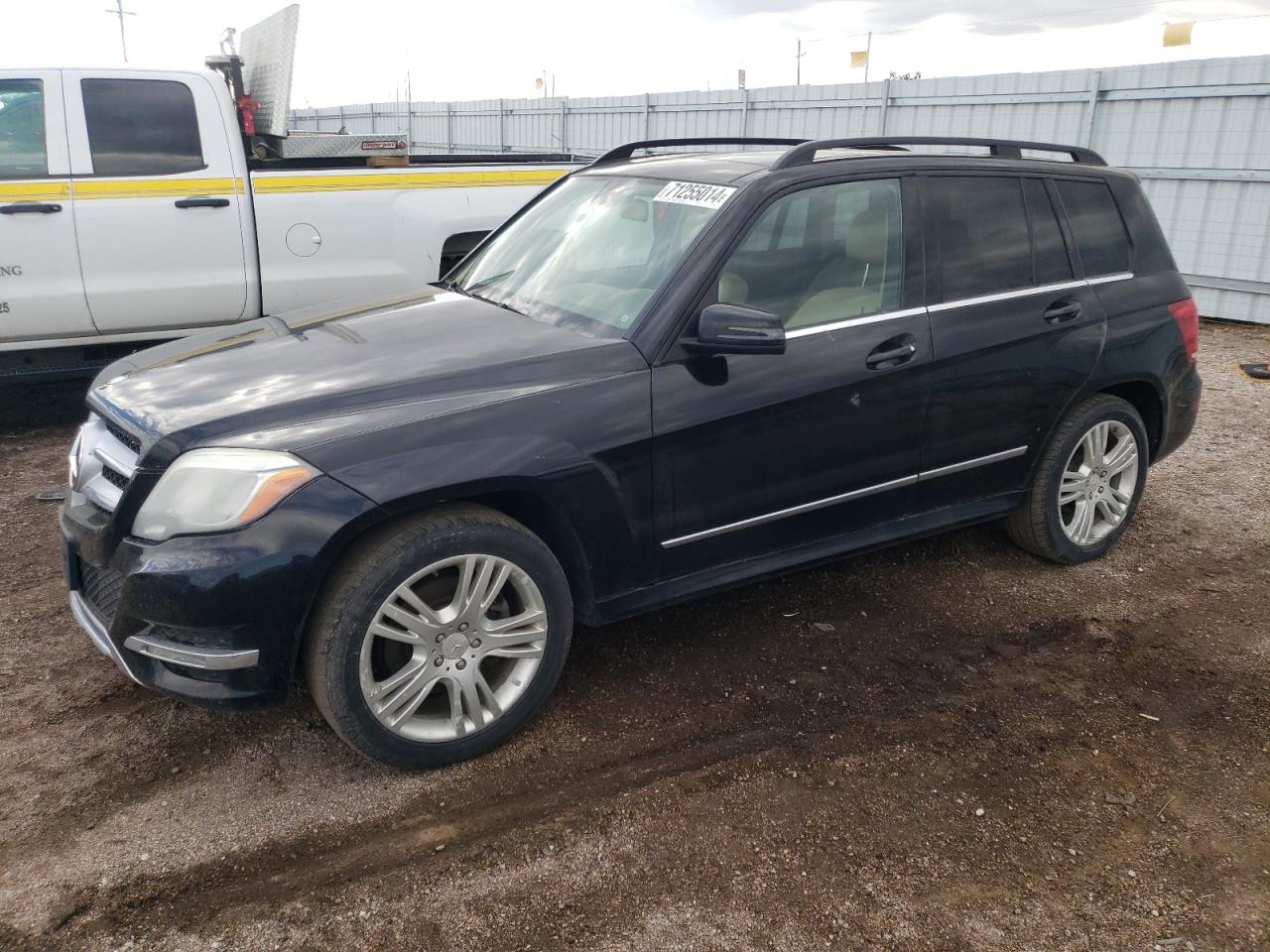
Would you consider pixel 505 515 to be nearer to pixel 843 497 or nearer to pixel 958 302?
pixel 843 497

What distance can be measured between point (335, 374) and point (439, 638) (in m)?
0.87

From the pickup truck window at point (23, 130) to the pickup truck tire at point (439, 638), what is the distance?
4.49 m

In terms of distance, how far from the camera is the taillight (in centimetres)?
452

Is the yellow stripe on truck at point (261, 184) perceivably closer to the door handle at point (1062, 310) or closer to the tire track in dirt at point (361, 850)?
the door handle at point (1062, 310)

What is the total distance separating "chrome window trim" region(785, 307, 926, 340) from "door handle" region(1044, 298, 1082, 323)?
68 centimetres

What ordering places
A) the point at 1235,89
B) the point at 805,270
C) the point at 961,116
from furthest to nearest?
the point at 961,116, the point at 1235,89, the point at 805,270

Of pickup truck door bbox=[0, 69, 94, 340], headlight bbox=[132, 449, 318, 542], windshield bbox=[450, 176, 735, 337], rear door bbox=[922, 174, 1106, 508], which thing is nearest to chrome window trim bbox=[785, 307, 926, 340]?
rear door bbox=[922, 174, 1106, 508]

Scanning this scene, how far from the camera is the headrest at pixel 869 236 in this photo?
369 cm

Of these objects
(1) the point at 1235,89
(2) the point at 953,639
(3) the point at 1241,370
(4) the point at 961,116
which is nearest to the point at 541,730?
(2) the point at 953,639

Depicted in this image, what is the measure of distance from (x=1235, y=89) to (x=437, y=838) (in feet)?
34.4

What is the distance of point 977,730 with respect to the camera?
333cm

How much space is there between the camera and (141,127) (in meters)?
6.07

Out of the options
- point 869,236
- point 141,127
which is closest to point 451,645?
point 869,236

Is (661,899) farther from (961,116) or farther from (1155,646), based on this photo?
(961,116)
